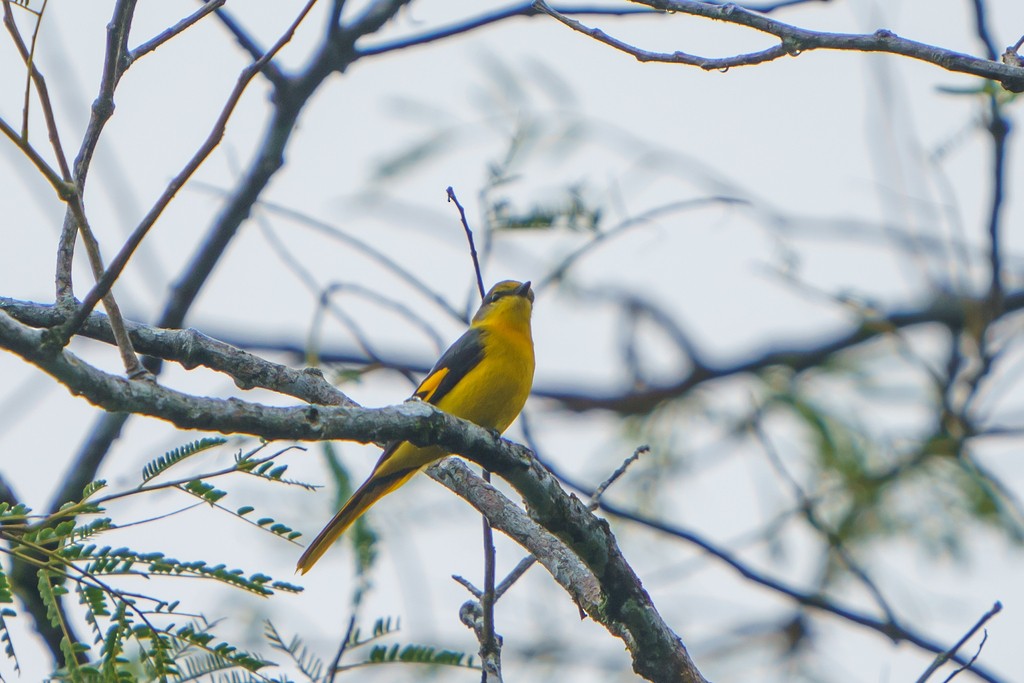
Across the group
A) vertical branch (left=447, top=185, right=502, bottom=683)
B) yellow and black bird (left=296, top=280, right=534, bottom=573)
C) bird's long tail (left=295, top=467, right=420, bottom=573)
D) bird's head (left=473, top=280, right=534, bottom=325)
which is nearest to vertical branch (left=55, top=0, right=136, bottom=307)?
vertical branch (left=447, top=185, right=502, bottom=683)

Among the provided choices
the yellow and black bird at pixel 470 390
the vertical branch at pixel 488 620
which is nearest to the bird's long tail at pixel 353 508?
the yellow and black bird at pixel 470 390

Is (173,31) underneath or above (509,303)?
underneath

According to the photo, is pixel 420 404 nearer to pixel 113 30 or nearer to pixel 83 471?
pixel 113 30

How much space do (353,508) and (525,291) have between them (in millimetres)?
2185

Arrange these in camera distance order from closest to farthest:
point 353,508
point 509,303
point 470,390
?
point 353,508, point 470,390, point 509,303

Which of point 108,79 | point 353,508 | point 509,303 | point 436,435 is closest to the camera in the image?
Answer: point 108,79

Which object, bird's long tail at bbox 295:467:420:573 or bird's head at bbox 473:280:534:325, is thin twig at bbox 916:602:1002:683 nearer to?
bird's long tail at bbox 295:467:420:573

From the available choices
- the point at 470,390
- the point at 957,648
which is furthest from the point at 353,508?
the point at 957,648

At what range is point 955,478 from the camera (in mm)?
6477

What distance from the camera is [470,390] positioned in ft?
17.8

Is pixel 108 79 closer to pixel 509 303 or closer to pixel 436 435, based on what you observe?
pixel 436 435

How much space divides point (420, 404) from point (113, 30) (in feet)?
3.63

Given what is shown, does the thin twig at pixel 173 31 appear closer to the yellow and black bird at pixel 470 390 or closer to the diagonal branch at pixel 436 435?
the diagonal branch at pixel 436 435

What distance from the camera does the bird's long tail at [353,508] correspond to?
15.9ft
